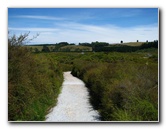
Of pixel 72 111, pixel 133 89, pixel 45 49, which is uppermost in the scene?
pixel 45 49

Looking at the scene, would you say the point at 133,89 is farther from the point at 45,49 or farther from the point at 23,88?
the point at 23,88

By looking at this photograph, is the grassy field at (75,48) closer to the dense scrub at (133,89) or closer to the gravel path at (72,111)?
the dense scrub at (133,89)

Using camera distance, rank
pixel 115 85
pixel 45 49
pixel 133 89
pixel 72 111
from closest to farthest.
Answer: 1. pixel 133 89
2. pixel 45 49
3. pixel 115 85
4. pixel 72 111

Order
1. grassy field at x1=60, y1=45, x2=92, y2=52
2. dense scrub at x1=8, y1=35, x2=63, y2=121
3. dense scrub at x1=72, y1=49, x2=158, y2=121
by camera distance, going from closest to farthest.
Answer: dense scrub at x1=72, y1=49, x2=158, y2=121 → dense scrub at x1=8, y1=35, x2=63, y2=121 → grassy field at x1=60, y1=45, x2=92, y2=52

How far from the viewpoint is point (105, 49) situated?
557cm

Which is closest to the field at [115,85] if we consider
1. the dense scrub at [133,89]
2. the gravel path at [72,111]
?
the dense scrub at [133,89]

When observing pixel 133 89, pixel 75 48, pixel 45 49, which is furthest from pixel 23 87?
pixel 133 89

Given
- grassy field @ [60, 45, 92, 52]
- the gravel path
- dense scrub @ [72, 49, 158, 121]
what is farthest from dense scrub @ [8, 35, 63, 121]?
dense scrub @ [72, 49, 158, 121]

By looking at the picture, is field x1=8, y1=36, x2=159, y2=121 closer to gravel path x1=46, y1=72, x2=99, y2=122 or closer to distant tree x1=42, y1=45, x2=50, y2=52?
distant tree x1=42, y1=45, x2=50, y2=52

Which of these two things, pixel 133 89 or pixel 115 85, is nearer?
pixel 133 89

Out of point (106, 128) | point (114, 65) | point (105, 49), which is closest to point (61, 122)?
point (106, 128)

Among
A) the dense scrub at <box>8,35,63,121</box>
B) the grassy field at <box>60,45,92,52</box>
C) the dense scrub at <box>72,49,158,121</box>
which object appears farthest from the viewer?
the grassy field at <box>60,45,92,52</box>

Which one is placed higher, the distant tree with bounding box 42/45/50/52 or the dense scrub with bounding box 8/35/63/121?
the distant tree with bounding box 42/45/50/52
